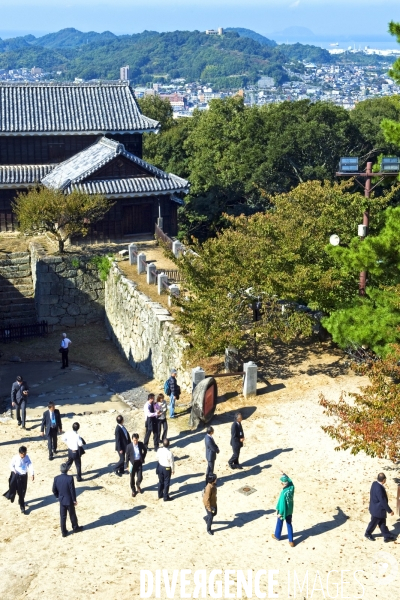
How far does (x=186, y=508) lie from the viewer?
14.6m

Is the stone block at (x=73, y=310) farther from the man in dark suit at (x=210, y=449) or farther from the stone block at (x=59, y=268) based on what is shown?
the man in dark suit at (x=210, y=449)

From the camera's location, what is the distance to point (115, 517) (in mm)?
14469

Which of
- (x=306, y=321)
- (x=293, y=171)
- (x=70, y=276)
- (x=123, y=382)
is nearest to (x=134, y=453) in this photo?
(x=306, y=321)

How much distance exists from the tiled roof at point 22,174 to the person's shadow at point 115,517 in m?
24.5

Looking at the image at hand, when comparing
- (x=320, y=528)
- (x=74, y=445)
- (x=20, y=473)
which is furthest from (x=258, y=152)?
(x=320, y=528)

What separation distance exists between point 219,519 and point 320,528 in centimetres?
189

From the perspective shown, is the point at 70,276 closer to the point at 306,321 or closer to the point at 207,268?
the point at 207,268

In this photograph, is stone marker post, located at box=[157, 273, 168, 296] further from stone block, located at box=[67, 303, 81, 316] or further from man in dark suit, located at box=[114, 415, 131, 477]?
man in dark suit, located at box=[114, 415, 131, 477]

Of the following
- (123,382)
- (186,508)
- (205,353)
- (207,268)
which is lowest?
(123,382)

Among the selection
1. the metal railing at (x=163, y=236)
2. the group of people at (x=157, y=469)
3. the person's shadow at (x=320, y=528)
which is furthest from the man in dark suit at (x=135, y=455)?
the metal railing at (x=163, y=236)

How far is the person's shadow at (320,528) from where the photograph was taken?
1338 centimetres

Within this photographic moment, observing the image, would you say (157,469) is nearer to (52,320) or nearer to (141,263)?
(141,263)

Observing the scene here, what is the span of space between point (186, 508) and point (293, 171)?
3377 cm

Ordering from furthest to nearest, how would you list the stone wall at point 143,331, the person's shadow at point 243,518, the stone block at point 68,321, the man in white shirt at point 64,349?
the stone block at point 68,321
the man in white shirt at point 64,349
the stone wall at point 143,331
the person's shadow at point 243,518
